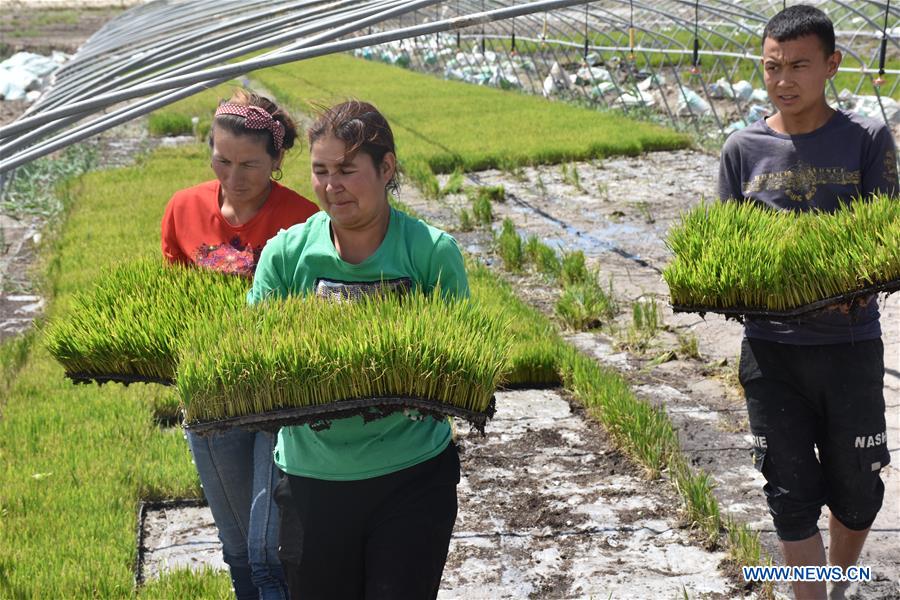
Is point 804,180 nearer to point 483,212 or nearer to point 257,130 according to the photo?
point 257,130

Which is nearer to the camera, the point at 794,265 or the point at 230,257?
the point at 794,265

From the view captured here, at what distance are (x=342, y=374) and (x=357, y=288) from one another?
268mm

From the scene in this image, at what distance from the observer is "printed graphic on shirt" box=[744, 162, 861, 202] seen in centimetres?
268

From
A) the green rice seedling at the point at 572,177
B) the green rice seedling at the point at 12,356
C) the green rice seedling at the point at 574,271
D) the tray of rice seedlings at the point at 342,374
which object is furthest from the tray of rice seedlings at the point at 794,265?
the green rice seedling at the point at 572,177

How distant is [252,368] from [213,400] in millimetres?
89

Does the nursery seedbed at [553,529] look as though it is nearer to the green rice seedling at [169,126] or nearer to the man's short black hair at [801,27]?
the man's short black hair at [801,27]

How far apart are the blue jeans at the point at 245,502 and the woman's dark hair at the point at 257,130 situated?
0.69m

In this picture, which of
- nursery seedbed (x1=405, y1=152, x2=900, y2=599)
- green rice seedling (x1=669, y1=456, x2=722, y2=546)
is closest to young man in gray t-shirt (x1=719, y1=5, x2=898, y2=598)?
nursery seedbed (x1=405, y1=152, x2=900, y2=599)

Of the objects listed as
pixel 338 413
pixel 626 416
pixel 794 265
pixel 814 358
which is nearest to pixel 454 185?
pixel 626 416

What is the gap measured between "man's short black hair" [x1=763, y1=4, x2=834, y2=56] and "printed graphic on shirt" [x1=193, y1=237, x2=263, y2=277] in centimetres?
133

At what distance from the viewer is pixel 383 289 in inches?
84.9

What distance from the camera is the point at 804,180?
2.70 m

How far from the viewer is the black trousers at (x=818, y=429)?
2623mm

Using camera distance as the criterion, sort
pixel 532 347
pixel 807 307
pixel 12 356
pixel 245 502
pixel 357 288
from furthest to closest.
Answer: pixel 12 356
pixel 532 347
pixel 245 502
pixel 807 307
pixel 357 288
